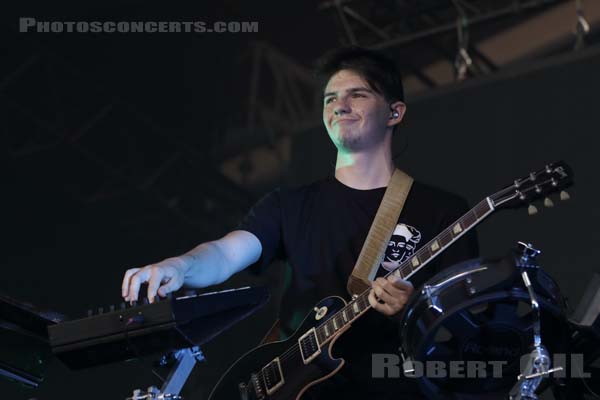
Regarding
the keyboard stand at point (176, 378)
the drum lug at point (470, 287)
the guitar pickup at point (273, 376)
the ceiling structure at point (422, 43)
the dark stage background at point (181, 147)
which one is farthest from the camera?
the ceiling structure at point (422, 43)

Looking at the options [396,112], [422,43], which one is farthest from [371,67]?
[422,43]

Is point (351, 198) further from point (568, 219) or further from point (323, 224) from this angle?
point (568, 219)

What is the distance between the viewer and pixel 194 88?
6.43 m

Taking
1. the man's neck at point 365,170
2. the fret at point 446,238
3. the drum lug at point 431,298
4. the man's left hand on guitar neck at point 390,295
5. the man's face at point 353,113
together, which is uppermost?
the man's face at point 353,113

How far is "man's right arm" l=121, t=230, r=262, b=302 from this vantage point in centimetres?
251

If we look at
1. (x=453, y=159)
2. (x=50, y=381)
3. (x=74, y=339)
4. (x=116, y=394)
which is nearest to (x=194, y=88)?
(x=453, y=159)

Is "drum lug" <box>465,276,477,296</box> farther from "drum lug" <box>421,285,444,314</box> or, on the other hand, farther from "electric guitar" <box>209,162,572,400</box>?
"electric guitar" <box>209,162,572,400</box>

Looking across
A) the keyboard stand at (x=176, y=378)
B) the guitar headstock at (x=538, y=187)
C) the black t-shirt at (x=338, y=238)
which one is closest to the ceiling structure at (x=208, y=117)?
the black t-shirt at (x=338, y=238)

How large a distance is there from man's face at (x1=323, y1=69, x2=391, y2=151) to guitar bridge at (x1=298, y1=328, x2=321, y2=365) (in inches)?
31.9

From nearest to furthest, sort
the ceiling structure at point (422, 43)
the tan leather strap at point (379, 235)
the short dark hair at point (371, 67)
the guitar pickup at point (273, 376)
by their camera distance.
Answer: the guitar pickup at point (273, 376), the tan leather strap at point (379, 235), the short dark hair at point (371, 67), the ceiling structure at point (422, 43)

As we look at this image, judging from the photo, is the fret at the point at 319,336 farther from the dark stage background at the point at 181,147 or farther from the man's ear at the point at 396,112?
the dark stage background at the point at 181,147

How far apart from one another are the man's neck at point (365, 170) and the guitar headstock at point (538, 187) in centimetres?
69

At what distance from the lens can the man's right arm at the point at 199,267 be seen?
251 centimetres

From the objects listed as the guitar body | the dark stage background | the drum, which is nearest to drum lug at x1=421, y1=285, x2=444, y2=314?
the drum
